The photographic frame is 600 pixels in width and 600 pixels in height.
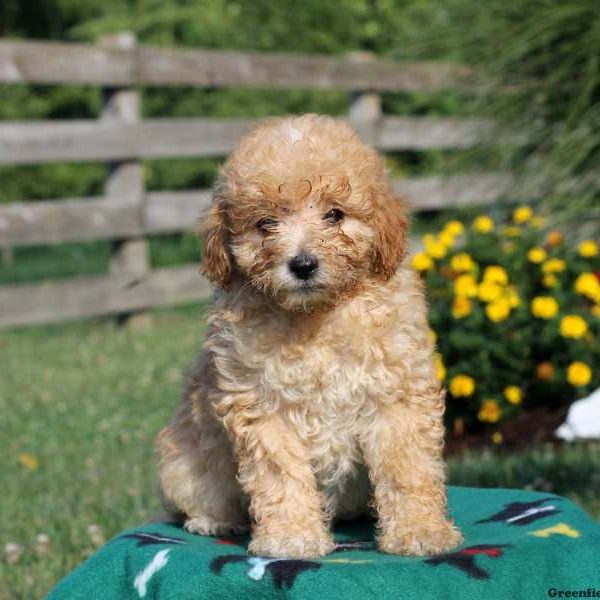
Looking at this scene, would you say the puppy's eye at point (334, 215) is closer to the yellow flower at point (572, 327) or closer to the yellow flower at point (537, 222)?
the yellow flower at point (572, 327)

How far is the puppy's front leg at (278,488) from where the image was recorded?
10.0 feet

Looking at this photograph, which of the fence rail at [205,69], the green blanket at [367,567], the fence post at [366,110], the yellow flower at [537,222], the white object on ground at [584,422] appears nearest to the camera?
the green blanket at [367,567]

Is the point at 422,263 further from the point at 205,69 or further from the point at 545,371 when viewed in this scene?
the point at 205,69

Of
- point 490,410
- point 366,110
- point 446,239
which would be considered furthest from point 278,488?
point 366,110

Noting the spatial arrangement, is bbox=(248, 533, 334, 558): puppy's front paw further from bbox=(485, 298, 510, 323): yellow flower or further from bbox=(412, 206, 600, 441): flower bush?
bbox=(485, 298, 510, 323): yellow flower

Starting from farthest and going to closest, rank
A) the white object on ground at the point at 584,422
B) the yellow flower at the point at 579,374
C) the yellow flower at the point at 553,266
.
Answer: the yellow flower at the point at 553,266, the yellow flower at the point at 579,374, the white object on ground at the point at 584,422

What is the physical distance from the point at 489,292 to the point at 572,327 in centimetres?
45

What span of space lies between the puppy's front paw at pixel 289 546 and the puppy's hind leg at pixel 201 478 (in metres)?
0.37

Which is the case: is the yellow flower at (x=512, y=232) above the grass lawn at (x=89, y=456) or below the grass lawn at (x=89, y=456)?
above

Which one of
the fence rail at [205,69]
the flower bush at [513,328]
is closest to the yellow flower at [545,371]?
the flower bush at [513,328]

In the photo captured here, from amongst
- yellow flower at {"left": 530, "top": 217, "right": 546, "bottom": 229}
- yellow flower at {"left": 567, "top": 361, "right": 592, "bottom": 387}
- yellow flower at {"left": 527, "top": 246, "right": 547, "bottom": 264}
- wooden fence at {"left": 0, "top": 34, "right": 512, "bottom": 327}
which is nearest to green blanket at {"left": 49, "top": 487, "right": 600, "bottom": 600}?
yellow flower at {"left": 567, "top": 361, "right": 592, "bottom": 387}

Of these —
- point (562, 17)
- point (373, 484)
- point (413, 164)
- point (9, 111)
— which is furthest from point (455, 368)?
point (9, 111)

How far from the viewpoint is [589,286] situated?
19.5 feet

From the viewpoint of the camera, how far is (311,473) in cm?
313
